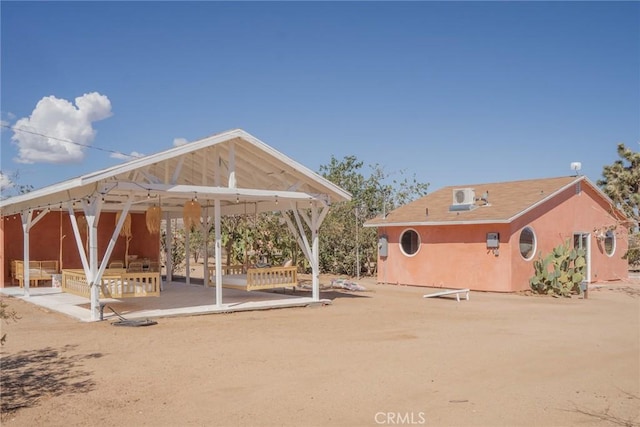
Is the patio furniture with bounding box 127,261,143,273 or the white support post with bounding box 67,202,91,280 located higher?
the white support post with bounding box 67,202,91,280

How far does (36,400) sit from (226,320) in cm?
569

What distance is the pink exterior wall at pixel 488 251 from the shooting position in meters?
17.4

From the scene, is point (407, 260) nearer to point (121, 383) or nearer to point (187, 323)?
point (187, 323)

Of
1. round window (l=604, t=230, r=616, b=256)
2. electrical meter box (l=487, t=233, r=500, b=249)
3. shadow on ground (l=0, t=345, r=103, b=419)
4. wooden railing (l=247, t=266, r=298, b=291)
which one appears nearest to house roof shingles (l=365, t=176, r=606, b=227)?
electrical meter box (l=487, t=233, r=500, b=249)

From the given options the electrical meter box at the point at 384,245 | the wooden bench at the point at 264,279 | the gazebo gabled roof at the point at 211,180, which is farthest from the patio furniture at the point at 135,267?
the electrical meter box at the point at 384,245

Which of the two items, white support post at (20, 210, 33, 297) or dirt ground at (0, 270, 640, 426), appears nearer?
dirt ground at (0, 270, 640, 426)

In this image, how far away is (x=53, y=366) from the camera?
23.9ft

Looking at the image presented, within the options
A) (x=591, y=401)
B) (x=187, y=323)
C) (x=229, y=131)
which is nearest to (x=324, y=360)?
(x=591, y=401)

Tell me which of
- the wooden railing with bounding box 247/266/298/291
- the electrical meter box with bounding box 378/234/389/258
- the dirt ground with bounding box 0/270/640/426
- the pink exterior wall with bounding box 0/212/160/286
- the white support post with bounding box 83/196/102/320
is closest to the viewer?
the dirt ground with bounding box 0/270/640/426

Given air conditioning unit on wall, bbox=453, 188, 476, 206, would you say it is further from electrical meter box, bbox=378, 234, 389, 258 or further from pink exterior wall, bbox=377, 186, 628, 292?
electrical meter box, bbox=378, 234, 389, 258

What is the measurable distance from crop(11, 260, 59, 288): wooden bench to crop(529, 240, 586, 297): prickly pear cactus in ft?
49.7

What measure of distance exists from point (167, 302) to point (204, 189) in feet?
10.9

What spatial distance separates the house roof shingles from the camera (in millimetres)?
17562

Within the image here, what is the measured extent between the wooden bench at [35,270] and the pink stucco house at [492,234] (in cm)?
1095
